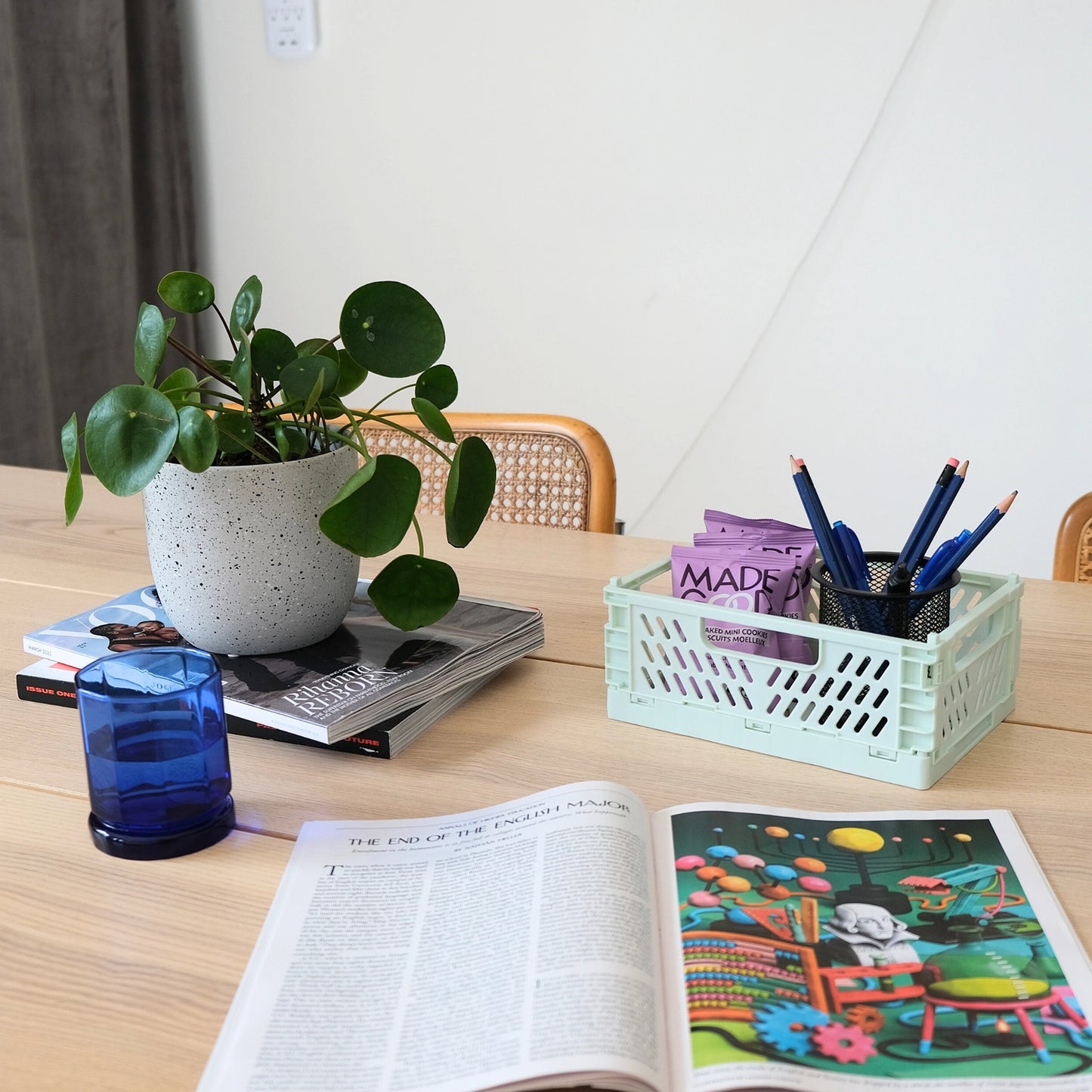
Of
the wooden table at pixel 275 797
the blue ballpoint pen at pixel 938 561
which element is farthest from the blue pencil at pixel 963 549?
the wooden table at pixel 275 797

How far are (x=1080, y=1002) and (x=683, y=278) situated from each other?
1972mm

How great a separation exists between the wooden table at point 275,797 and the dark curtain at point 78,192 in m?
1.49

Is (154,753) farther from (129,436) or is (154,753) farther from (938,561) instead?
(938,561)

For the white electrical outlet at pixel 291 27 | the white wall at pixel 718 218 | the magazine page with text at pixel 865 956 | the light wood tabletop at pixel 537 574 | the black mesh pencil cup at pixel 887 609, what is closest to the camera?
the magazine page with text at pixel 865 956

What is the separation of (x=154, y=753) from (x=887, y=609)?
437mm

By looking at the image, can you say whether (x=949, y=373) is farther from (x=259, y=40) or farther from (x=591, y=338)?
(x=259, y=40)

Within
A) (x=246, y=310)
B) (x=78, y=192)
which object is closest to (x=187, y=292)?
(x=246, y=310)

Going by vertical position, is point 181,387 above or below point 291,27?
below

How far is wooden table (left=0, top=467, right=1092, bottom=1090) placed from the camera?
487 millimetres

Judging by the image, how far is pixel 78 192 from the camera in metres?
2.39

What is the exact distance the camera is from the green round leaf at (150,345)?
2.37ft

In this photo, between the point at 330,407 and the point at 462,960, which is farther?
the point at 330,407

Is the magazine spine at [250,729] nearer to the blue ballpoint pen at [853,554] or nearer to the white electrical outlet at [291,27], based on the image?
the blue ballpoint pen at [853,554]

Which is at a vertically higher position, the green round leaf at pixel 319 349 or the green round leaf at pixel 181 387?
the green round leaf at pixel 319 349
